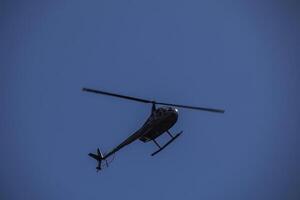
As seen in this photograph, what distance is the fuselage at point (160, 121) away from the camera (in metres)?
31.7

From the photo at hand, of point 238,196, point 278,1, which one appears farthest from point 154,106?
point 278,1

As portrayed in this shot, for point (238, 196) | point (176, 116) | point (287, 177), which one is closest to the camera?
point (176, 116)

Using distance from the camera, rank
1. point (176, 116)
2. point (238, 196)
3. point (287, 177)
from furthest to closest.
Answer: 1. point (287, 177)
2. point (238, 196)
3. point (176, 116)

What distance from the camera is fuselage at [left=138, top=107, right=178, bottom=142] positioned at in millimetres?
31703

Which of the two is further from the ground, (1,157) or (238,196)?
(1,157)

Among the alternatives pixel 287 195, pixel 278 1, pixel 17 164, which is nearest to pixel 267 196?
pixel 287 195

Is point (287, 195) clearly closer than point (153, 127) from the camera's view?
No

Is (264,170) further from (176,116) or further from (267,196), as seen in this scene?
(176,116)

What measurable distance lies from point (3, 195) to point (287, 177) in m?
32.5

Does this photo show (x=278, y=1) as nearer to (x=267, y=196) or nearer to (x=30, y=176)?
(x=267, y=196)

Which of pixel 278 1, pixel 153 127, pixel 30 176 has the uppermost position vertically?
pixel 278 1

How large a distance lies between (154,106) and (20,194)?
128ft

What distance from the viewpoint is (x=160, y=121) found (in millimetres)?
31797

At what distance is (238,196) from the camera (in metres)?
63.8
